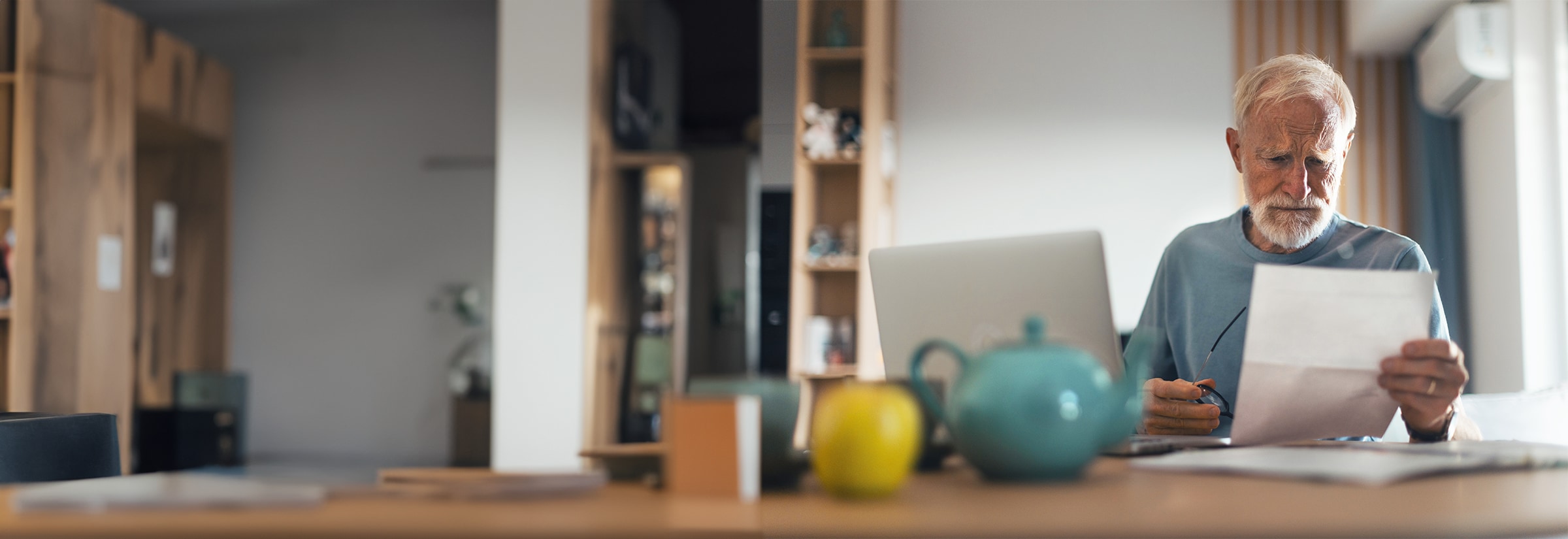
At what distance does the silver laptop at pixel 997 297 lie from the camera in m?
1.28

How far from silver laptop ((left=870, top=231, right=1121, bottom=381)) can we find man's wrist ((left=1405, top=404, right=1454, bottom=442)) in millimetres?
428

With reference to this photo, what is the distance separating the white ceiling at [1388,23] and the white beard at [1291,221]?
7.21 ft

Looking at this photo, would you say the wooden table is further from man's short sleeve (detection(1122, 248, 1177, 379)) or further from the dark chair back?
man's short sleeve (detection(1122, 248, 1177, 379))

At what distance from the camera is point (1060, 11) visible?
10.7 ft

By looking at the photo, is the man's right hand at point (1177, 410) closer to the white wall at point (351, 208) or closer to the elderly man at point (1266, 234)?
the elderly man at point (1266, 234)

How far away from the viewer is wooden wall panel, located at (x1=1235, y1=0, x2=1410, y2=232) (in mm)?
4195

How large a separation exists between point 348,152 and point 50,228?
2.10 m

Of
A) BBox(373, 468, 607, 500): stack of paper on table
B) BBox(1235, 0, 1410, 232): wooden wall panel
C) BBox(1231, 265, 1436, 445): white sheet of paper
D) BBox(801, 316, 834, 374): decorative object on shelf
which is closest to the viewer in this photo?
BBox(373, 468, 607, 500): stack of paper on table

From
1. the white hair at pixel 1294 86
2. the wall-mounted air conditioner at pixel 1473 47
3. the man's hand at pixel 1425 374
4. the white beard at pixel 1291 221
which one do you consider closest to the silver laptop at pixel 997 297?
the man's hand at pixel 1425 374

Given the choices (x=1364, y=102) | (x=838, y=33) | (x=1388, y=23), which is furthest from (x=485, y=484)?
(x=1364, y=102)

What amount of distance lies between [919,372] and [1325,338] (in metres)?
0.54

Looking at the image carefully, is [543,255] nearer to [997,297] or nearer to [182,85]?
[182,85]

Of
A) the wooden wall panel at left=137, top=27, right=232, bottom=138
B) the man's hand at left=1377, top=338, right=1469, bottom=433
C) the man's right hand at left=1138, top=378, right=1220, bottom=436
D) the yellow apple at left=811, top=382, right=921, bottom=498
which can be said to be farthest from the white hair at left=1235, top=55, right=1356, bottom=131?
the wooden wall panel at left=137, top=27, right=232, bottom=138

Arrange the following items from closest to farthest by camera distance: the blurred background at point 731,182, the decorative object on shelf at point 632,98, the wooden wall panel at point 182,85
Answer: the blurred background at point 731,182 < the decorative object on shelf at point 632,98 < the wooden wall panel at point 182,85
